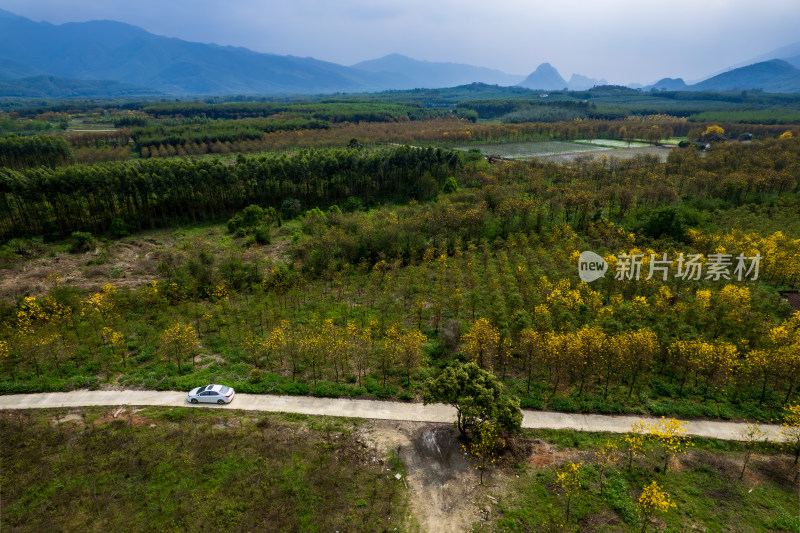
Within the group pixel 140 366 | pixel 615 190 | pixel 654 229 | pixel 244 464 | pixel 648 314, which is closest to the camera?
pixel 244 464

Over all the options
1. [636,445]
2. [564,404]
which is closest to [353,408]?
[564,404]

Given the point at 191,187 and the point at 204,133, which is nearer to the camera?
the point at 191,187

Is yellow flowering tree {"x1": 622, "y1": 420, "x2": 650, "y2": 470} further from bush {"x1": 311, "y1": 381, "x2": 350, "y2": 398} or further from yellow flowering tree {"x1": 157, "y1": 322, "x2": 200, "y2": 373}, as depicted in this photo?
yellow flowering tree {"x1": 157, "y1": 322, "x2": 200, "y2": 373}

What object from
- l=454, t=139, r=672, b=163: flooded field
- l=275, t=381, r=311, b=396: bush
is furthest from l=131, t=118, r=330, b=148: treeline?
l=275, t=381, r=311, b=396: bush

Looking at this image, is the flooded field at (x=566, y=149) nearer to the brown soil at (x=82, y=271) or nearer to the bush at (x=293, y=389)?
the brown soil at (x=82, y=271)

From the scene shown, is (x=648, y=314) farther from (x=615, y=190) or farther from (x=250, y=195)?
(x=250, y=195)


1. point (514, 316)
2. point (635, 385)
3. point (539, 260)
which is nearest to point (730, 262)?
point (539, 260)

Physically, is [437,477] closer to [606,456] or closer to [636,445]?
[606,456]
